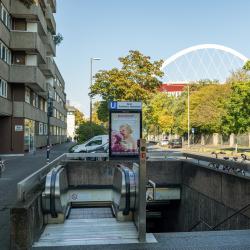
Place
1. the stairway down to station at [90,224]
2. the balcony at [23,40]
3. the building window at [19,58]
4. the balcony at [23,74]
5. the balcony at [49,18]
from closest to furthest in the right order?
1. the stairway down to station at [90,224]
2. the balcony at [23,74]
3. the balcony at [23,40]
4. the building window at [19,58]
5. the balcony at [49,18]

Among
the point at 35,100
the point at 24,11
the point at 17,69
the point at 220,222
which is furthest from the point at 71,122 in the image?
the point at 220,222

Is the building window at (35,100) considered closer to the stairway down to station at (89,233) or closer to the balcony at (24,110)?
the balcony at (24,110)

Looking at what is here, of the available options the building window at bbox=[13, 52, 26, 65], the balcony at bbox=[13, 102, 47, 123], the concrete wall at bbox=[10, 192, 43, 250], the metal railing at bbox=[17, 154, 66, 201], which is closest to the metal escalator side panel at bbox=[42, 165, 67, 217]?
the metal railing at bbox=[17, 154, 66, 201]

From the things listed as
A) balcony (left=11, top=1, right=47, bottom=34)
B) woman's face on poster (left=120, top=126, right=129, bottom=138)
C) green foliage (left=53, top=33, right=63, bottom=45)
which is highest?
green foliage (left=53, top=33, right=63, bottom=45)

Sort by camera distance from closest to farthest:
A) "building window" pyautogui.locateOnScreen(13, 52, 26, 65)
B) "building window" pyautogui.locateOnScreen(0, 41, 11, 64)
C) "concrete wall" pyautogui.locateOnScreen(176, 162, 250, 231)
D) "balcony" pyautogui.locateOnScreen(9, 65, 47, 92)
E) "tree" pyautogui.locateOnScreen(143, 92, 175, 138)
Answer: "concrete wall" pyautogui.locateOnScreen(176, 162, 250, 231) < "building window" pyautogui.locateOnScreen(0, 41, 11, 64) < "balcony" pyautogui.locateOnScreen(9, 65, 47, 92) < "building window" pyautogui.locateOnScreen(13, 52, 26, 65) < "tree" pyautogui.locateOnScreen(143, 92, 175, 138)

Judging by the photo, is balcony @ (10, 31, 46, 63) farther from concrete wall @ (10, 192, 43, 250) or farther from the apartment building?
A: concrete wall @ (10, 192, 43, 250)

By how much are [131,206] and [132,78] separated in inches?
1419

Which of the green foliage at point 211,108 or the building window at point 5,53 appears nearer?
the building window at point 5,53

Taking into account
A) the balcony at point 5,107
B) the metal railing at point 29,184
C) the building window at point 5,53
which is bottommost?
the metal railing at point 29,184

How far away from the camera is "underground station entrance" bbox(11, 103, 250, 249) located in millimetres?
7125

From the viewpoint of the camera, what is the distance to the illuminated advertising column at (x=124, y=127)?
20.0m

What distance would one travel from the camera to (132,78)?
44.5 metres

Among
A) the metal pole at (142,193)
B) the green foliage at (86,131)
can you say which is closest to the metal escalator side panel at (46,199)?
the metal pole at (142,193)

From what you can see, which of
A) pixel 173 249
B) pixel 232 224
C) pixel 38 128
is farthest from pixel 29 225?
pixel 38 128
